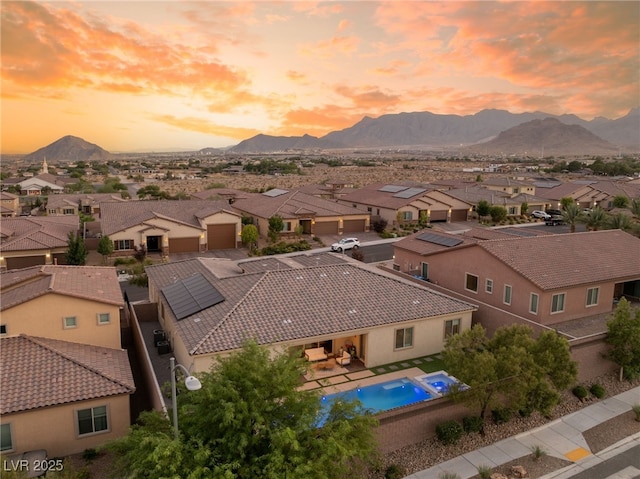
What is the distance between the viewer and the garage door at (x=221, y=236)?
56369mm

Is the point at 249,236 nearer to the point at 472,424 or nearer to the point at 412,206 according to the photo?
the point at 412,206

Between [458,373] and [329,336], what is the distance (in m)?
6.63

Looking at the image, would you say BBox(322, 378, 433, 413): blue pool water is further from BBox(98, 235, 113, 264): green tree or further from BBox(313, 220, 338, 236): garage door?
BBox(313, 220, 338, 236): garage door

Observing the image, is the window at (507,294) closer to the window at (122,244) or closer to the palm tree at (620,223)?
the palm tree at (620,223)

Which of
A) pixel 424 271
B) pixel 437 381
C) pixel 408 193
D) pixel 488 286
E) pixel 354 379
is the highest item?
pixel 408 193

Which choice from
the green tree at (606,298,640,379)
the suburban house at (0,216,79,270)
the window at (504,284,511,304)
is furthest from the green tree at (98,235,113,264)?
the green tree at (606,298,640,379)

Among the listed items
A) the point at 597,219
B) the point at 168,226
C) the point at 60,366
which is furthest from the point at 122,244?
the point at 597,219

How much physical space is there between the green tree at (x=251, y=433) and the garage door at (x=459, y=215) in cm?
6532

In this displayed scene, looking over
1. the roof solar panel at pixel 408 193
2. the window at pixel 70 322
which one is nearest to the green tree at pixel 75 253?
the window at pixel 70 322

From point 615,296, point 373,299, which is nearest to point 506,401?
point 373,299

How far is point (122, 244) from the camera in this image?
5153 centimetres

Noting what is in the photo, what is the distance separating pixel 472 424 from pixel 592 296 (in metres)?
16.5

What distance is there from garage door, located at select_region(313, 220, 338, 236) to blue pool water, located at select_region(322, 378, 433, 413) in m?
41.3

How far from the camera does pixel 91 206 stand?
256ft
